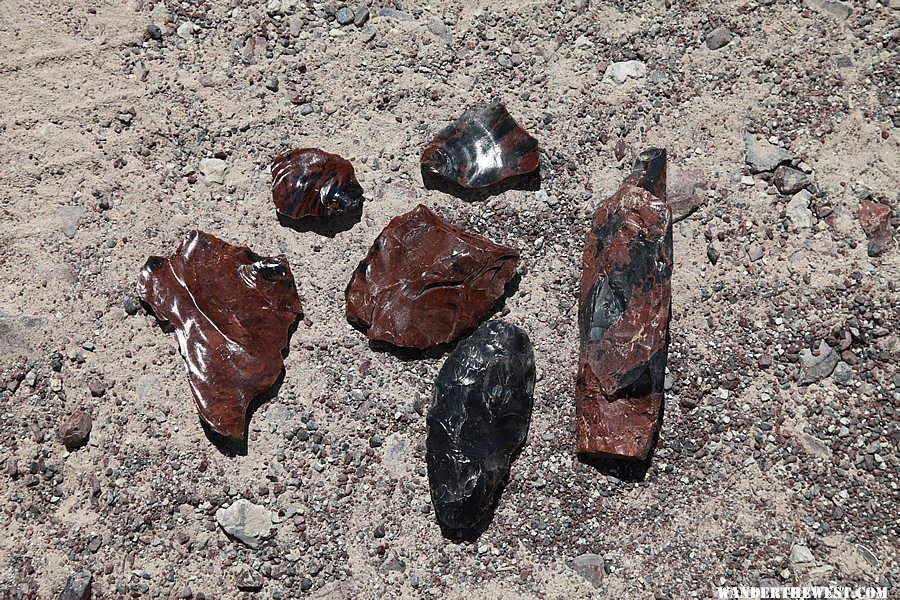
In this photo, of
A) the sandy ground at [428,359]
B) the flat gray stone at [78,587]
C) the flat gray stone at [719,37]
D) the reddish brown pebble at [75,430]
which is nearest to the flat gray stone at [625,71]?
the sandy ground at [428,359]

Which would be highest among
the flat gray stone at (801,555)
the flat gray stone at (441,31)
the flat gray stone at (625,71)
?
the flat gray stone at (441,31)

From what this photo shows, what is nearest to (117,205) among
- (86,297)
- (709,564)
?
(86,297)

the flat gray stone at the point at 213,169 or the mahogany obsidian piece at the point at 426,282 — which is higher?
the flat gray stone at the point at 213,169

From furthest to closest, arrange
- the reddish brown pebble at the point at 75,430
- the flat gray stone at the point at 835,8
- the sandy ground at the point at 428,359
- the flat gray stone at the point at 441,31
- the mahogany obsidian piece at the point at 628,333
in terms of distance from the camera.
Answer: the flat gray stone at the point at 441,31 < the flat gray stone at the point at 835,8 < the reddish brown pebble at the point at 75,430 < the sandy ground at the point at 428,359 < the mahogany obsidian piece at the point at 628,333

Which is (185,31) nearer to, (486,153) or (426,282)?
(486,153)

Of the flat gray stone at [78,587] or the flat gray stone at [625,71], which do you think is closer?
the flat gray stone at [78,587]

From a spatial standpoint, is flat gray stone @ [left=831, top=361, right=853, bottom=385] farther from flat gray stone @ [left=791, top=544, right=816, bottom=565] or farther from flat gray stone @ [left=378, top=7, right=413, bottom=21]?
flat gray stone @ [left=378, top=7, right=413, bottom=21]

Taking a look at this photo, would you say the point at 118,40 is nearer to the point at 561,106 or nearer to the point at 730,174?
the point at 561,106

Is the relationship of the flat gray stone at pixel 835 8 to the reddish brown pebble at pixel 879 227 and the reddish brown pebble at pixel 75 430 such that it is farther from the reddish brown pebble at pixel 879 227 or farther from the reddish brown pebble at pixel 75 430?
the reddish brown pebble at pixel 75 430
